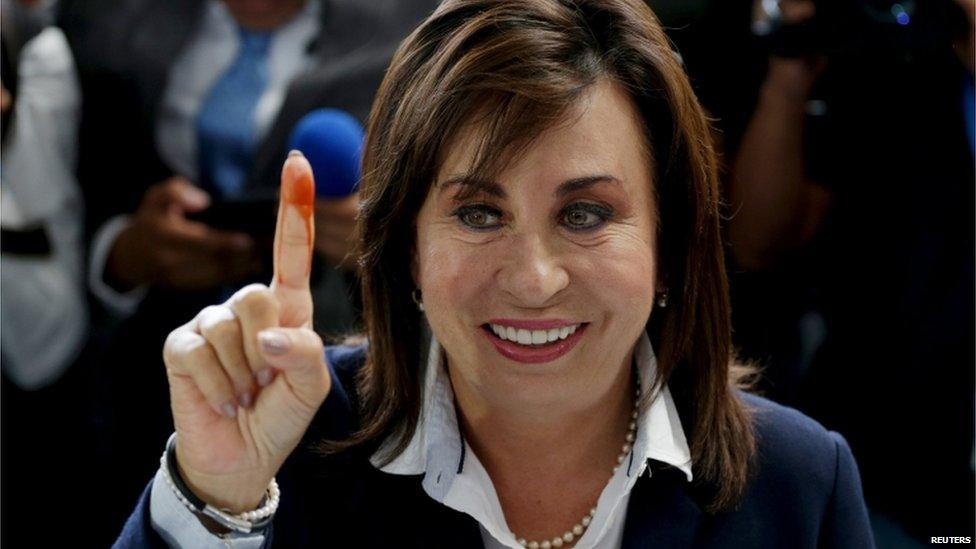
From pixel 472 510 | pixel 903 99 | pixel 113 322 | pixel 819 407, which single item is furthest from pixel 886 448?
pixel 113 322

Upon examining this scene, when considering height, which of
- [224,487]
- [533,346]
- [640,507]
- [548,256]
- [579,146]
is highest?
[579,146]

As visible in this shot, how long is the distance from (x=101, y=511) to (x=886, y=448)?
142 centimetres

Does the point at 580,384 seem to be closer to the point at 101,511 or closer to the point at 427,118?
the point at 427,118

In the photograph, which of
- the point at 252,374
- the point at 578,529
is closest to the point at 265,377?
the point at 252,374

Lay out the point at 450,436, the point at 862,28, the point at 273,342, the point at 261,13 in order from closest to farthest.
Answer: the point at 273,342
the point at 450,436
the point at 862,28
the point at 261,13

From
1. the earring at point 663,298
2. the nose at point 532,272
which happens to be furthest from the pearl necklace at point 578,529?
the nose at point 532,272

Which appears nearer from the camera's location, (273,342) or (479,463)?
(273,342)

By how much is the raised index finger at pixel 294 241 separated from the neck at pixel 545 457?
35 cm

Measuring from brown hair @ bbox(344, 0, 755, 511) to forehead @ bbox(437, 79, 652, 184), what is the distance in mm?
11

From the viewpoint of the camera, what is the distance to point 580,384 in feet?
4.87

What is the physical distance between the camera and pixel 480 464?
1.57 meters

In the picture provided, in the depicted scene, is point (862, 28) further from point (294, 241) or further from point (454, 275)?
point (294, 241)

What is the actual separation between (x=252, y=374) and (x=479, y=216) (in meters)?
0.31

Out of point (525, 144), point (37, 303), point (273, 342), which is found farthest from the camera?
point (37, 303)
